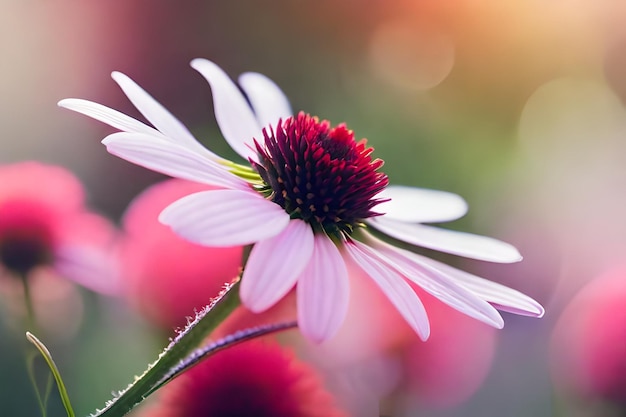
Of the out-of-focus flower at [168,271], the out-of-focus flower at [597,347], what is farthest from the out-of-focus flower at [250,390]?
the out-of-focus flower at [597,347]

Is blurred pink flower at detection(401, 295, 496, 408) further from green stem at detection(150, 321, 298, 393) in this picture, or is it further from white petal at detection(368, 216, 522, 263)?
green stem at detection(150, 321, 298, 393)

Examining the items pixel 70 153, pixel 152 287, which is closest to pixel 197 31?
pixel 70 153

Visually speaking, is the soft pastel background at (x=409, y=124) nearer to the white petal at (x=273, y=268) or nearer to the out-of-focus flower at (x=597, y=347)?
the out-of-focus flower at (x=597, y=347)

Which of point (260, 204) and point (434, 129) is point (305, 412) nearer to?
point (260, 204)

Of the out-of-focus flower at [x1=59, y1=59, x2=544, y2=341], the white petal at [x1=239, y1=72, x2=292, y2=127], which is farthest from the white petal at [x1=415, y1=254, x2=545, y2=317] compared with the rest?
the white petal at [x1=239, y1=72, x2=292, y2=127]

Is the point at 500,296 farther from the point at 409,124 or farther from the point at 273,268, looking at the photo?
the point at 409,124

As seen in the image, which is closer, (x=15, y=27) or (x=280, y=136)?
(x=280, y=136)
